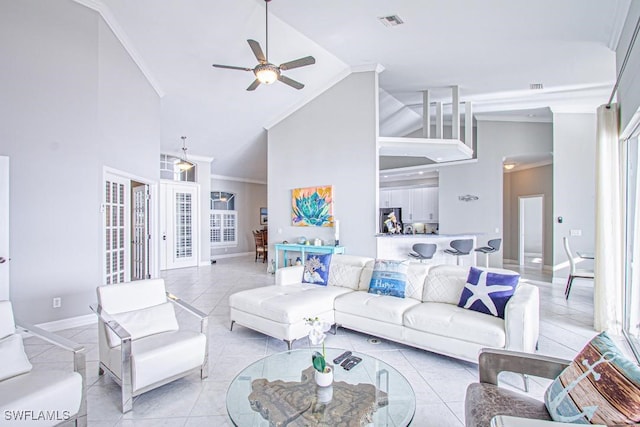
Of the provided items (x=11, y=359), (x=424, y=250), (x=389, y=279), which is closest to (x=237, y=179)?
(x=424, y=250)

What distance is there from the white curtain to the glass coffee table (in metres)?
3.34

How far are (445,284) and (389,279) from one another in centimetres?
60

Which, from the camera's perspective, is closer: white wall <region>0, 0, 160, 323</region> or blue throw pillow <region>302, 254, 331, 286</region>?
white wall <region>0, 0, 160, 323</region>

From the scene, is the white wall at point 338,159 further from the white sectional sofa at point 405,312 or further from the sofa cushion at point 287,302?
the sofa cushion at point 287,302

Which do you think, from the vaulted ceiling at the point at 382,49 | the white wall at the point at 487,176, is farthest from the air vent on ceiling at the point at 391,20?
the white wall at the point at 487,176

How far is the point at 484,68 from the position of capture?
17.7 ft

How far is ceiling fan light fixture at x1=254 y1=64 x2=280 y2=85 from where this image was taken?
151 inches

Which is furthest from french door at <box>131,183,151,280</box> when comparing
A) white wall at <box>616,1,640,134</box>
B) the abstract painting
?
white wall at <box>616,1,640,134</box>

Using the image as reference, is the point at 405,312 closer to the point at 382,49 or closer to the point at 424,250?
the point at 424,250

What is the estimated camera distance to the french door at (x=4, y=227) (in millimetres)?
3428

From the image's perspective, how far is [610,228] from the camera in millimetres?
3727

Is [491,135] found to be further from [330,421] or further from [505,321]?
[330,421]

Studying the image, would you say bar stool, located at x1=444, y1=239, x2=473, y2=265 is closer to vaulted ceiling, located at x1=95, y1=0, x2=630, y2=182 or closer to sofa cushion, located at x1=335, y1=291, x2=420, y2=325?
sofa cushion, located at x1=335, y1=291, x2=420, y2=325

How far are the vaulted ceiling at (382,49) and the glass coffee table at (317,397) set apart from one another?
166 inches
